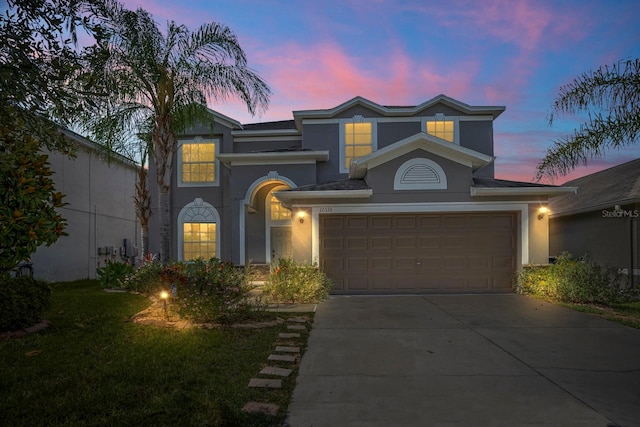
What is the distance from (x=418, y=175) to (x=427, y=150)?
78 centimetres

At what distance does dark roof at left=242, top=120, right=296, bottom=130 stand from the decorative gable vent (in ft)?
22.9

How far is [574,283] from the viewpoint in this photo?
35.9 feet

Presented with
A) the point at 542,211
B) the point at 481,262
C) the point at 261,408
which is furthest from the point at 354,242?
the point at 261,408

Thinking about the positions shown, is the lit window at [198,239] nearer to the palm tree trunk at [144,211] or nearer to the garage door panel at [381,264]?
the palm tree trunk at [144,211]

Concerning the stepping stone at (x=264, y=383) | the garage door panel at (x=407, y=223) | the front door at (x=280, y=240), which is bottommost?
the stepping stone at (x=264, y=383)

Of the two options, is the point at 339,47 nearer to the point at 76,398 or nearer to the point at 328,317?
the point at 328,317

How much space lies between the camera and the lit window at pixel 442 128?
16.3 meters

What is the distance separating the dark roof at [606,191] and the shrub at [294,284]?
7.93 m

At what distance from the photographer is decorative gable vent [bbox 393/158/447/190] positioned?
12469 mm

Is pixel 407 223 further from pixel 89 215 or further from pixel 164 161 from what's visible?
pixel 89 215

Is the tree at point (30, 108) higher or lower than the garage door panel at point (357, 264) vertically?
higher

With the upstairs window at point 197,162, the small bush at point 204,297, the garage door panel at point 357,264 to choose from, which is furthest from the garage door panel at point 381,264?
the upstairs window at point 197,162

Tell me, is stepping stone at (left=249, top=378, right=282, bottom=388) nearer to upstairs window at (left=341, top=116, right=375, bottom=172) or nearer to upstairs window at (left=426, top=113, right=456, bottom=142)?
upstairs window at (left=341, top=116, right=375, bottom=172)

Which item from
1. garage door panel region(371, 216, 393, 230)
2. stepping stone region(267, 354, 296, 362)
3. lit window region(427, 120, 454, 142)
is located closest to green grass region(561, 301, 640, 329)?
garage door panel region(371, 216, 393, 230)
